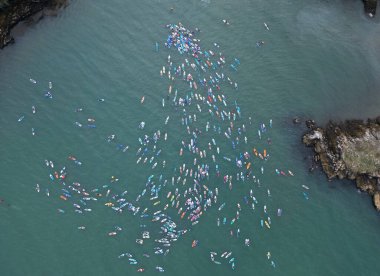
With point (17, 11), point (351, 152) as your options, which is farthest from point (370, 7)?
point (17, 11)

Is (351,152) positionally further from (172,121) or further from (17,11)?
A: (17,11)

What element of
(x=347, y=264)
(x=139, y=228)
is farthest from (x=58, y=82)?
(x=347, y=264)

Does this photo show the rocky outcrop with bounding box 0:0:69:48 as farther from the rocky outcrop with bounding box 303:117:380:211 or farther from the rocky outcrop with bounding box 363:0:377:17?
the rocky outcrop with bounding box 363:0:377:17

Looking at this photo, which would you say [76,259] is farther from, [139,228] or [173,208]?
[173,208]

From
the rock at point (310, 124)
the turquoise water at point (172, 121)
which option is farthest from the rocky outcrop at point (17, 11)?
the rock at point (310, 124)

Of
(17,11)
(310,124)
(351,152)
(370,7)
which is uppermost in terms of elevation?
(17,11)
